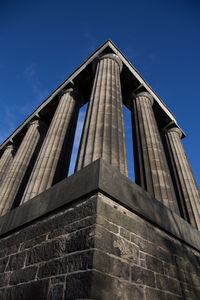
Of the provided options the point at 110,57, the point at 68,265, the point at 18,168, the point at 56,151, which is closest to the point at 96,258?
the point at 68,265

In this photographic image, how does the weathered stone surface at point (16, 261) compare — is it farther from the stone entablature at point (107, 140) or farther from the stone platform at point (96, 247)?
the stone entablature at point (107, 140)

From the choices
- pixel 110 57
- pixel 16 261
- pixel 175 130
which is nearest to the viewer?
pixel 16 261

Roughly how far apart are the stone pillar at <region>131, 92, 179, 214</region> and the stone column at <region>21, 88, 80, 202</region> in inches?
175

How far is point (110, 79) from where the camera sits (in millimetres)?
11805

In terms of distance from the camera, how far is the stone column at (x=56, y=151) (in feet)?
33.4

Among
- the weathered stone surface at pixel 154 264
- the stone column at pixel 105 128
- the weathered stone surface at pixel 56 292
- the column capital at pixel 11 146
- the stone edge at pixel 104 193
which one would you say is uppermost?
the column capital at pixel 11 146

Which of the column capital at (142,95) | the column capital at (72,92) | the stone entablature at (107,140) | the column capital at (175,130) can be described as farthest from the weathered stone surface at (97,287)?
the column capital at (175,130)

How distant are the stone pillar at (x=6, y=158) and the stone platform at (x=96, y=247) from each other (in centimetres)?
1558

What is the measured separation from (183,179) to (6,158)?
17975 millimetres

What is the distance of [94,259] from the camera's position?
3.33 metres

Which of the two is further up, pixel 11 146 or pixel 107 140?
pixel 11 146

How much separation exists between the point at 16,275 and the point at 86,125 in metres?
6.27

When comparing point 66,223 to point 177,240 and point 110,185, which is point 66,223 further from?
point 177,240

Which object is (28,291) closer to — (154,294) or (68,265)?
(68,265)
